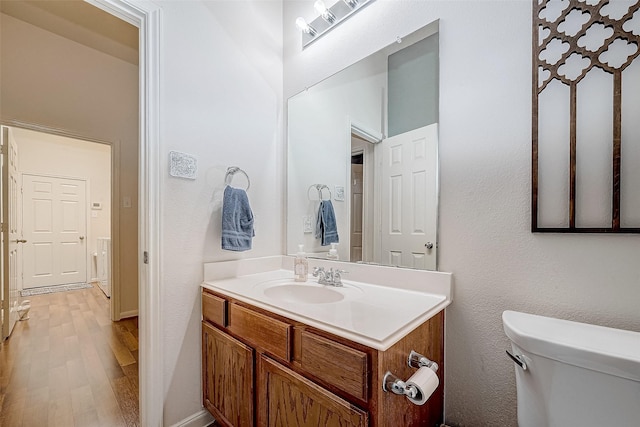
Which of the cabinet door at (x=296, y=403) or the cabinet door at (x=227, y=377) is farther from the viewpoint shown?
the cabinet door at (x=227, y=377)

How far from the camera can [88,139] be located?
2605 mm

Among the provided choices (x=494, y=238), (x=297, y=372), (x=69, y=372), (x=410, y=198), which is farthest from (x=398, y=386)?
(x=69, y=372)

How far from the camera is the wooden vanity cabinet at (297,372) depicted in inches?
28.6

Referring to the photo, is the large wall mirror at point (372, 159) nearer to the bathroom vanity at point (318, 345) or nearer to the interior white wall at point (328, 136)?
the interior white wall at point (328, 136)

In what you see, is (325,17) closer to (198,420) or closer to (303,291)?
(303,291)

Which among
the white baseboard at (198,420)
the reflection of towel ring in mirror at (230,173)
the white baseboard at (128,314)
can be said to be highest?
the reflection of towel ring in mirror at (230,173)

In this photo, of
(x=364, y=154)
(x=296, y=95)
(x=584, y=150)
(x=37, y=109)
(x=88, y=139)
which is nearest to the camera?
(x=584, y=150)

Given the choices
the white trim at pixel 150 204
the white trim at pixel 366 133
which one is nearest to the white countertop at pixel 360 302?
Answer: the white trim at pixel 150 204

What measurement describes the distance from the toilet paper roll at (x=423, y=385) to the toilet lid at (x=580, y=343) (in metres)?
0.28

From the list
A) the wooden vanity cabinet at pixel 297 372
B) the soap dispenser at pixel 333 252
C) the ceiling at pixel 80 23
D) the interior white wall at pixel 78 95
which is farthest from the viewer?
the interior white wall at pixel 78 95

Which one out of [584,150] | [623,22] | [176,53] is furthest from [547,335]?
[176,53]

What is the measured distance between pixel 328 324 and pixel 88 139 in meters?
3.05

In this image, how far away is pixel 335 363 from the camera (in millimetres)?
780

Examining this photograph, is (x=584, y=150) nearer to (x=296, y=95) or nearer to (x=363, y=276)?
(x=363, y=276)
